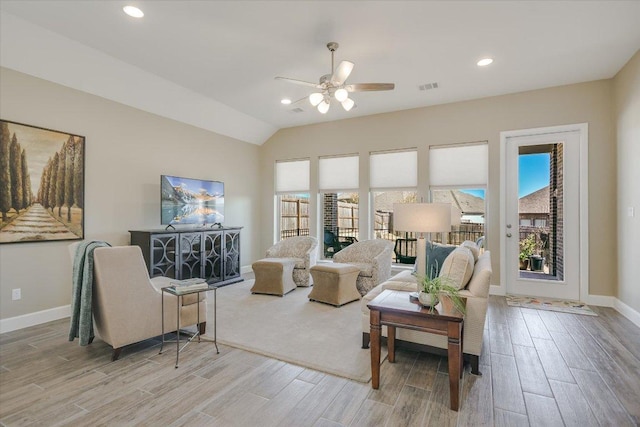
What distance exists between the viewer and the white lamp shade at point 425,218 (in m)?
2.56

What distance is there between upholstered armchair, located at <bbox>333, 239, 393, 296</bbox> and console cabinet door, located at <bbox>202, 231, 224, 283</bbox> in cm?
204

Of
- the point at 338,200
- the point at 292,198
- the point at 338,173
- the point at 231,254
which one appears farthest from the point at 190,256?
the point at 338,173

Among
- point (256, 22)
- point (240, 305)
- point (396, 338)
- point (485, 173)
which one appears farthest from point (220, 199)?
point (485, 173)

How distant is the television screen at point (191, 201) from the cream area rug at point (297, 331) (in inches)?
56.4

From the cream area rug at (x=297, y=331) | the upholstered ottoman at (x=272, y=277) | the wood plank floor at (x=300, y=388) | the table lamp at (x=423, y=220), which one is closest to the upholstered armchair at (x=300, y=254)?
the upholstered ottoman at (x=272, y=277)

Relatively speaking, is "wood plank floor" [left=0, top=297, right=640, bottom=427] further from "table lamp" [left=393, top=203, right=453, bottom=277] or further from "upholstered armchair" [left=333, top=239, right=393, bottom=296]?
"upholstered armchair" [left=333, top=239, right=393, bottom=296]

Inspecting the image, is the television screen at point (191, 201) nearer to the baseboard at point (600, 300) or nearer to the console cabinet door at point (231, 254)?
the console cabinet door at point (231, 254)

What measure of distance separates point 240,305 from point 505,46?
452cm

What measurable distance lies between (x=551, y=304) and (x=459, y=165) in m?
2.44

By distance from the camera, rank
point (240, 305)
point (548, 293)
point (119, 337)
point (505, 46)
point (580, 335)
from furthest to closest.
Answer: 1. point (548, 293)
2. point (240, 305)
3. point (505, 46)
4. point (580, 335)
5. point (119, 337)

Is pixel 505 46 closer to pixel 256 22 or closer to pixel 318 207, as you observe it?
pixel 256 22

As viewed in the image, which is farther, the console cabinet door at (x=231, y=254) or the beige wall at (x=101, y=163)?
the console cabinet door at (x=231, y=254)

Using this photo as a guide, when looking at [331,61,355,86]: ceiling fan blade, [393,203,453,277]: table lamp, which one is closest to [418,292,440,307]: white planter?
[393,203,453,277]: table lamp

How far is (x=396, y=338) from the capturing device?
2.84 metres
